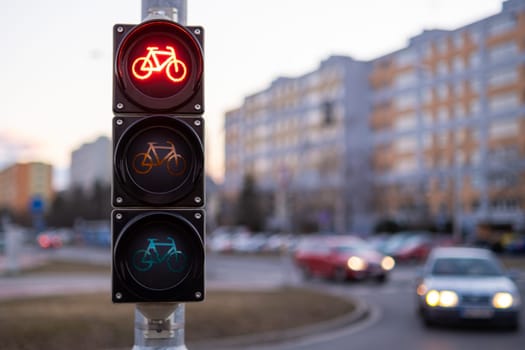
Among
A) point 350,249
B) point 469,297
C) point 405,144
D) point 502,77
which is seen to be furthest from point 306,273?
point 405,144

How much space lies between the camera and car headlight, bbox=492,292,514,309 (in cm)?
1309

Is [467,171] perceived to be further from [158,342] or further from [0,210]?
[158,342]

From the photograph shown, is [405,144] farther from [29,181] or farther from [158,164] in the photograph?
[158,164]

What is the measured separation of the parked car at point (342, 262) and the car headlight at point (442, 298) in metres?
A: 12.6

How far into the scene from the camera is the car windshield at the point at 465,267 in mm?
14297

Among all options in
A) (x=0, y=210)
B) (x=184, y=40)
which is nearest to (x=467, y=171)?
(x=0, y=210)

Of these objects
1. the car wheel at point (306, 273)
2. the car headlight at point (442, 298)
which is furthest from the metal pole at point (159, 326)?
the car wheel at point (306, 273)

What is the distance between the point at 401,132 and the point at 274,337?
7595 cm

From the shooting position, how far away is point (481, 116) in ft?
242

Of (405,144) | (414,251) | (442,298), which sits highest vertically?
(405,144)

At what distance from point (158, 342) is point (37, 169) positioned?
27675 mm

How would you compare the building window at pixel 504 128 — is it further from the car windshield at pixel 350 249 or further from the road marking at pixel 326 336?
the road marking at pixel 326 336

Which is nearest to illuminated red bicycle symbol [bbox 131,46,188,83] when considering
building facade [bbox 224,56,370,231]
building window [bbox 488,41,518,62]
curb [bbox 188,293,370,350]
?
curb [bbox 188,293,370,350]

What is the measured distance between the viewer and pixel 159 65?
11.4 ft
